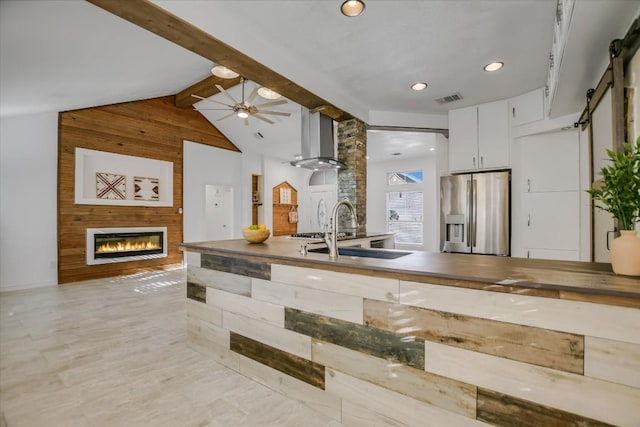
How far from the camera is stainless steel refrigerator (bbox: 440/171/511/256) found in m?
4.23

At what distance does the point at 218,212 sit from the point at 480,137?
6206 millimetres

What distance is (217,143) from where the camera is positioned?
303 inches

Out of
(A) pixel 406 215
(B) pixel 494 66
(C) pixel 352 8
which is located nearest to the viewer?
(C) pixel 352 8

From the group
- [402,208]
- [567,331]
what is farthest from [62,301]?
[402,208]

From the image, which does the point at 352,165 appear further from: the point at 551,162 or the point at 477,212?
the point at 551,162

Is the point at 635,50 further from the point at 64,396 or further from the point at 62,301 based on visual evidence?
the point at 62,301

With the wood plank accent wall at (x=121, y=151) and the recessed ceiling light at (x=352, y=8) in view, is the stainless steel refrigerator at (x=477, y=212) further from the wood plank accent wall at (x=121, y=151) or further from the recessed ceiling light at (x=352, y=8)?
the wood plank accent wall at (x=121, y=151)

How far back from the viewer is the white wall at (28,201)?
4.75 m

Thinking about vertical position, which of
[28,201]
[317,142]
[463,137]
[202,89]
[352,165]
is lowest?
[28,201]

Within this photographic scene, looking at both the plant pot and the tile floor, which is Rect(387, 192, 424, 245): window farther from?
the plant pot

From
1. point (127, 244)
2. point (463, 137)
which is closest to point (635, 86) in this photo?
point (463, 137)

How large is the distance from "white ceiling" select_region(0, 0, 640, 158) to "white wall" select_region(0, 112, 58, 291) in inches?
15.9

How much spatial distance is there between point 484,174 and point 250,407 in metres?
4.14

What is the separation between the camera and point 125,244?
610 cm
